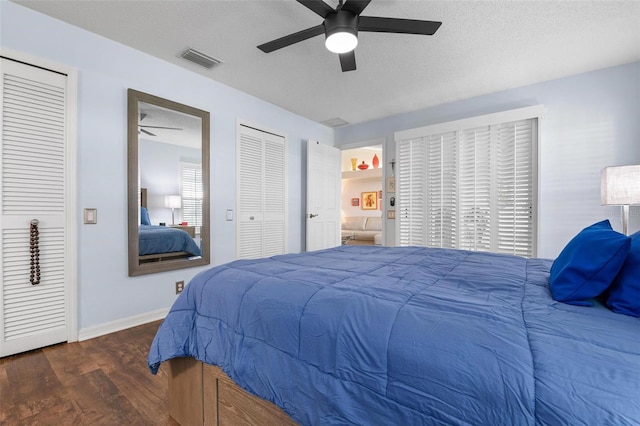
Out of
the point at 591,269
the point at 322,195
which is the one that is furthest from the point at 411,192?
the point at 591,269

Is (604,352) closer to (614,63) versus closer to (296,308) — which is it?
(296,308)

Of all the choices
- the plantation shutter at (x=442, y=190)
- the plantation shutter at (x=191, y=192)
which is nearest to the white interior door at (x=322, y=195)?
the plantation shutter at (x=442, y=190)

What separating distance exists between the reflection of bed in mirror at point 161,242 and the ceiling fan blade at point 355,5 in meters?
2.41

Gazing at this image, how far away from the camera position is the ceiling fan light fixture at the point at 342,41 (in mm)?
1949

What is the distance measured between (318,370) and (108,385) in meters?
1.63

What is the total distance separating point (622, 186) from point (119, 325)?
4.60 m

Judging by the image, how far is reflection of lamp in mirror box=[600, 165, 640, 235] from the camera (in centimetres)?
244

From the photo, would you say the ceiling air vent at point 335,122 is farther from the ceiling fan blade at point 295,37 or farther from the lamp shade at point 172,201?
the lamp shade at point 172,201

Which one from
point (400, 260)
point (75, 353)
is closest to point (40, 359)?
point (75, 353)

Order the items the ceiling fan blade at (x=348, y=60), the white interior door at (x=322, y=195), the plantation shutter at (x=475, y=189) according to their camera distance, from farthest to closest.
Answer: the white interior door at (x=322, y=195), the plantation shutter at (x=475, y=189), the ceiling fan blade at (x=348, y=60)

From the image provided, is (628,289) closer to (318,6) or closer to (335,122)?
(318,6)

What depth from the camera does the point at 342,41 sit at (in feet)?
6.57

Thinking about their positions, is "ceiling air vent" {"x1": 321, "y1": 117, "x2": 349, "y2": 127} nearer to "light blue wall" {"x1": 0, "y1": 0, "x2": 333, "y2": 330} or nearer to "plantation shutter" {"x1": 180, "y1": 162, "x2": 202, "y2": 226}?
"light blue wall" {"x1": 0, "y1": 0, "x2": 333, "y2": 330}

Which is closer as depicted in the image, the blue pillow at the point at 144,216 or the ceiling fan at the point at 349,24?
the ceiling fan at the point at 349,24
